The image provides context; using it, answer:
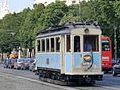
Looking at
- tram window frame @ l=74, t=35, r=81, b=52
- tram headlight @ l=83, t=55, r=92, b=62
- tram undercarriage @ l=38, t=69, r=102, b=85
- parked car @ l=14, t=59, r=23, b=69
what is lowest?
tram undercarriage @ l=38, t=69, r=102, b=85

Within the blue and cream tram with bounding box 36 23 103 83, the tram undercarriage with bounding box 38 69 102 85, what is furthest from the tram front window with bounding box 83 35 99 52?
the tram undercarriage with bounding box 38 69 102 85

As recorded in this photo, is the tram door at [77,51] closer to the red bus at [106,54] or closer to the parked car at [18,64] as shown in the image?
the red bus at [106,54]

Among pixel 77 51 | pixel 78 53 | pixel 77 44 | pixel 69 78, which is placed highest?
pixel 77 44

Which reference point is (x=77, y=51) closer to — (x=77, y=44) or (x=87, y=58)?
(x=77, y=44)

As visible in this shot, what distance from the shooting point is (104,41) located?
4909cm

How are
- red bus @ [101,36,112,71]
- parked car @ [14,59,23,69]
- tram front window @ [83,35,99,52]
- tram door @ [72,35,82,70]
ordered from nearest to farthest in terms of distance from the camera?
tram door @ [72,35,82,70] → tram front window @ [83,35,99,52] → red bus @ [101,36,112,71] → parked car @ [14,59,23,69]

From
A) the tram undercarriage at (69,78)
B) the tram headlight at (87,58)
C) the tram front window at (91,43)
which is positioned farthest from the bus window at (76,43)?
the tram undercarriage at (69,78)

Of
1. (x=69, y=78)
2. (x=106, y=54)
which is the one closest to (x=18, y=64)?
(x=106, y=54)

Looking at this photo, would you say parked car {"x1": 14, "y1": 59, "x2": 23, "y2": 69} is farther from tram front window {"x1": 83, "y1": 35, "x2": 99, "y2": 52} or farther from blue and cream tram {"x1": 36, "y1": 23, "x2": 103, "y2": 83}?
tram front window {"x1": 83, "y1": 35, "x2": 99, "y2": 52}

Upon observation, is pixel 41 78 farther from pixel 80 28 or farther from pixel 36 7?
pixel 36 7

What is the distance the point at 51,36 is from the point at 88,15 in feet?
159

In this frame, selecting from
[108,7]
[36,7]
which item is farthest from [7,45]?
[108,7]

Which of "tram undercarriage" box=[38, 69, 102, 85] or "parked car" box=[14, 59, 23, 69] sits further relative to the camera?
"parked car" box=[14, 59, 23, 69]

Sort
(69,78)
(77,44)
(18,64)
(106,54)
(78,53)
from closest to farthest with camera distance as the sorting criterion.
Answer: (78,53), (77,44), (69,78), (106,54), (18,64)
